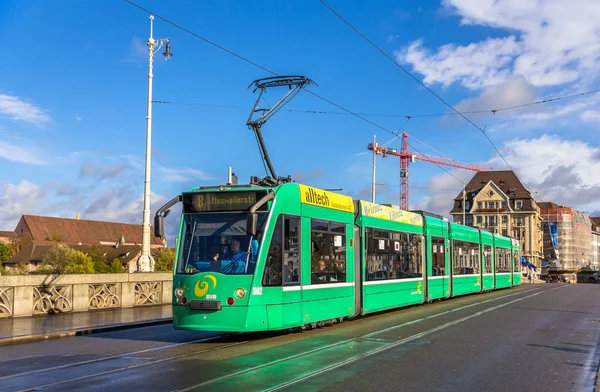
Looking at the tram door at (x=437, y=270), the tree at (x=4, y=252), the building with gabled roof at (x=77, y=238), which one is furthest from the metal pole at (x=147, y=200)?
the tree at (x=4, y=252)

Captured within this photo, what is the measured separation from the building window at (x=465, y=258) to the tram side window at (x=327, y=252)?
481 inches

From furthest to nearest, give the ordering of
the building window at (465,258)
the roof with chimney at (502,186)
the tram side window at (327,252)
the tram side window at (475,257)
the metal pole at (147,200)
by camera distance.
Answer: the roof with chimney at (502,186) < the tram side window at (475,257) < the building window at (465,258) < the metal pole at (147,200) < the tram side window at (327,252)

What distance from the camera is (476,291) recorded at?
3189cm

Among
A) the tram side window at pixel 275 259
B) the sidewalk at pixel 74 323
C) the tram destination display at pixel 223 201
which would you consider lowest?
the sidewalk at pixel 74 323

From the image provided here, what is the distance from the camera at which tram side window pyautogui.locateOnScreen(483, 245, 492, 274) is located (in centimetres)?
3397

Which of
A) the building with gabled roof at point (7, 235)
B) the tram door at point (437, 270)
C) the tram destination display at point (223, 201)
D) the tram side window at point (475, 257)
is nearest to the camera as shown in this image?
the tram destination display at point (223, 201)

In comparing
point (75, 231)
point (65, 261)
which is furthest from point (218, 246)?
point (75, 231)

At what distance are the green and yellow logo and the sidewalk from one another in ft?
13.4

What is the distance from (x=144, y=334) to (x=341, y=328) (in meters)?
4.63

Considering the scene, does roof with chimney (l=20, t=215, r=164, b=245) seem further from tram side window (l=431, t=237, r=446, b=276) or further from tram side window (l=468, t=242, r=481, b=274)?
tram side window (l=431, t=237, r=446, b=276)

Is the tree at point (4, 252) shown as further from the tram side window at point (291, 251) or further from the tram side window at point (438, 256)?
the tram side window at point (291, 251)

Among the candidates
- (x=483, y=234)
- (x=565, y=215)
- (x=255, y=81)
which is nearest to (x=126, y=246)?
(x=565, y=215)

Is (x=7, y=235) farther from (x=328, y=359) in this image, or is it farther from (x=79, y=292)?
(x=328, y=359)

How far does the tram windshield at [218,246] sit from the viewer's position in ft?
42.5
